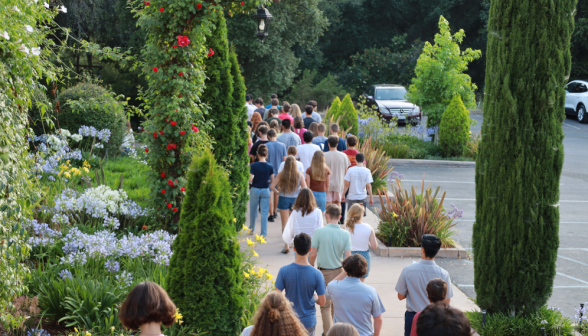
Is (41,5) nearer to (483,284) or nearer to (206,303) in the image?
(206,303)

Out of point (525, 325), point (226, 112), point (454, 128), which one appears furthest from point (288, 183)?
point (454, 128)

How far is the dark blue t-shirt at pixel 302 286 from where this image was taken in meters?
4.79

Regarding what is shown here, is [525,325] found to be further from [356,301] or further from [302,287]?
[302,287]

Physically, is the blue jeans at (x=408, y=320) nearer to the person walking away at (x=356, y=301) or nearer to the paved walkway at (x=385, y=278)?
the person walking away at (x=356, y=301)

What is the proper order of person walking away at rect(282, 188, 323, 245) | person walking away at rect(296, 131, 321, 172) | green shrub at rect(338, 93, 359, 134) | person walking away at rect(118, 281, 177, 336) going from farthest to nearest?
green shrub at rect(338, 93, 359, 134)
person walking away at rect(296, 131, 321, 172)
person walking away at rect(282, 188, 323, 245)
person walking away at rect(118, 281, 177, 336)

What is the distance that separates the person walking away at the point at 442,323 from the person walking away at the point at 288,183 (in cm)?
558

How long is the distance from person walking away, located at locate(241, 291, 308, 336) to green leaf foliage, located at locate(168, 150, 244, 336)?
1.78m

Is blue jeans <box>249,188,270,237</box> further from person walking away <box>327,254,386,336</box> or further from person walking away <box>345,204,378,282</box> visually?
person walking away <box>327,254,386,336</box>

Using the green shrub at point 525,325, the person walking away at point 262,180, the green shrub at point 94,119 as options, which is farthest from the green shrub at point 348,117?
the green shrub at point 525,325

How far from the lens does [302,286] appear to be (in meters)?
4.79

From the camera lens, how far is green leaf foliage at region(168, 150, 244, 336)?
500cm

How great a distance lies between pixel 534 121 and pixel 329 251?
261cm

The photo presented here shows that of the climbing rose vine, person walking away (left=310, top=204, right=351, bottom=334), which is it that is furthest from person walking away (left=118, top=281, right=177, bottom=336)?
the climbing rose vine

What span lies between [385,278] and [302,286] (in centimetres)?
336
